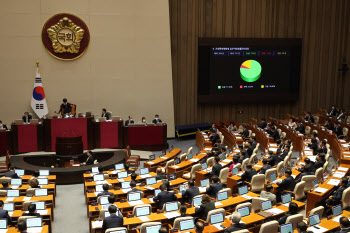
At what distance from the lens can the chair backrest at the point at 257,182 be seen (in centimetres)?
1074

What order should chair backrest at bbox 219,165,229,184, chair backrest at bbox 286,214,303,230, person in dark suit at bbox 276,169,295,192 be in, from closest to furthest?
chair backrest at bbox 286,214,303,230 → person in dark suit at bbox 276,169,295,192 → chair backrest at bbox 219,165,229,184

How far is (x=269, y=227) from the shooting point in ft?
24.2

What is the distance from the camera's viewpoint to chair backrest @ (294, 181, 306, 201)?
1026cm

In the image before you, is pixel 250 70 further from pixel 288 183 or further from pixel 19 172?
pixel 19 172

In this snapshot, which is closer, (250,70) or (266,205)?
(266,205)

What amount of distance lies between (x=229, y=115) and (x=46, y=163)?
36.1ft

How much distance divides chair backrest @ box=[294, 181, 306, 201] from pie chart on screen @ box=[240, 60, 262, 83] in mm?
12007

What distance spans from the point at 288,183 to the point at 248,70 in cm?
1210

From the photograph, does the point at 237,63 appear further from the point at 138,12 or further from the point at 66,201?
the point at 66,201

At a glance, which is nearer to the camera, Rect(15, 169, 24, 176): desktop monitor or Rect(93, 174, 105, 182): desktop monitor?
Rect(93, 174, 105, 182): desktop monitor

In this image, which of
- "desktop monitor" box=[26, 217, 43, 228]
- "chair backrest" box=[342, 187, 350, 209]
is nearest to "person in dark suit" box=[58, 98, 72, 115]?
"desktop monitor" box=[26, 217, 43, 228]

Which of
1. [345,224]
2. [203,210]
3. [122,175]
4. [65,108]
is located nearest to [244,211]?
[203,210]

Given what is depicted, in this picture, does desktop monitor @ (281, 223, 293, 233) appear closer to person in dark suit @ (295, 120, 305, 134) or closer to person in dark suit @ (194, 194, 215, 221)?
person in dark suit @ (194, 194, 215, 221)

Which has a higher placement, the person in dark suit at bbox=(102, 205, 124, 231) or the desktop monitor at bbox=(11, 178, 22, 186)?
the person in dark suit at bbox=(102, 205, 124, 231)
